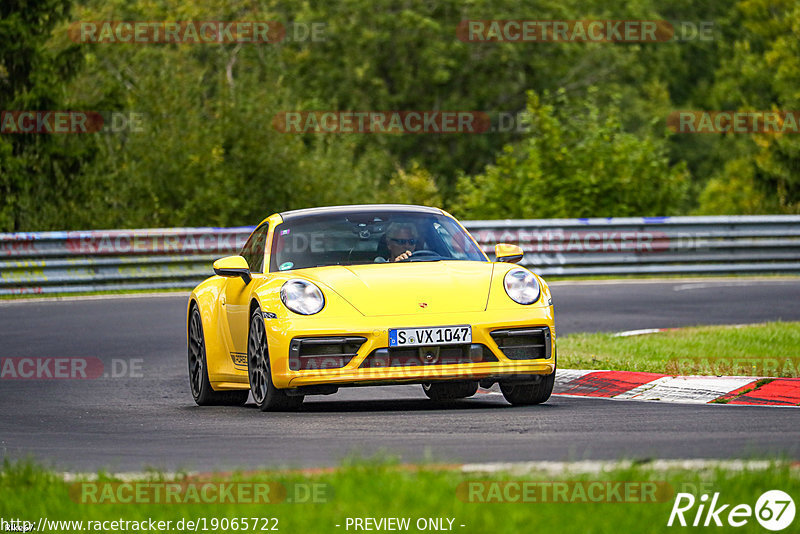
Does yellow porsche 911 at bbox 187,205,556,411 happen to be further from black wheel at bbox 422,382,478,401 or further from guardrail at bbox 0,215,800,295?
guardrail at bbox 0,215,800,295

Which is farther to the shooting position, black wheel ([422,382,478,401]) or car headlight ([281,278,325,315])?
black wheel ([422,382,478,401])

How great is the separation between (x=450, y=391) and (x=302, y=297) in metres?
2.07

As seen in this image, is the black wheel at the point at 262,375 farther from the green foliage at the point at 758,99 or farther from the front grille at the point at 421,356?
the green foliage at the point at 758,99

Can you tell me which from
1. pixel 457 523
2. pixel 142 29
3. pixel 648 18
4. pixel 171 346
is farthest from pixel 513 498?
pixel 648 18

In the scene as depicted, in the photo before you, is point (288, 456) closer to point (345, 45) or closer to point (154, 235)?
point (154, 235)

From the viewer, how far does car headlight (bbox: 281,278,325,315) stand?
376 inches

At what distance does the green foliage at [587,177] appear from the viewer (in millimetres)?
32906

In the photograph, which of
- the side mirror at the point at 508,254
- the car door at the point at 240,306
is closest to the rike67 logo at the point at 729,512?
the side mirror at the point at 508,254

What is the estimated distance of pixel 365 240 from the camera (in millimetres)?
10609

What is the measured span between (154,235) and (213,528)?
65.6 ft

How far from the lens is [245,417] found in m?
9.71

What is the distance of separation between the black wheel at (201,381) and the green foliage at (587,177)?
21.5 metres

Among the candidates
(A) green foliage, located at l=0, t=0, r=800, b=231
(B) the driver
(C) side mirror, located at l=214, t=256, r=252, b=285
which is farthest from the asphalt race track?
(A) green foliage, located at l=0, t=0, r=800, b=231

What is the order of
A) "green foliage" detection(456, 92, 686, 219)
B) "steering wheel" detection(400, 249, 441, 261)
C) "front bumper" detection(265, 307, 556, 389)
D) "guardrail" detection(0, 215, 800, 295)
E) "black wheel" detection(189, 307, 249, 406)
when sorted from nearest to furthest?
"front bumper" detection(265, 307, 556, 389) → "steering wheel" detection(400, 249, 441, 261) → "black wheel" detection(189, 307, 249, 406) → "guardrail" detection(0, 215, 800, 295) → "green foliage" detection(456, 92, 686, 219)
